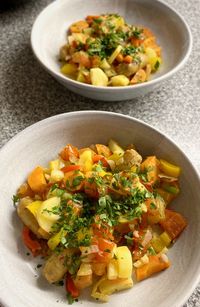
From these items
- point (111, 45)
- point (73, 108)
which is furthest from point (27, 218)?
point (111, 45)

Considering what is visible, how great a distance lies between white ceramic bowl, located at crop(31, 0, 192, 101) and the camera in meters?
1.48

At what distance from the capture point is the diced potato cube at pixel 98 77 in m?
1.52

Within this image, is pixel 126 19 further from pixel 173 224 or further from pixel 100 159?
pixel 173 224

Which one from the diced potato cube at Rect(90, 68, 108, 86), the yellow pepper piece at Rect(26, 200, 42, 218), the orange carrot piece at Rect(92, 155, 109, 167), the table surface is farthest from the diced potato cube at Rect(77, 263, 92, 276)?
the diced potato cube at Rect(90, 68, 108, 86)

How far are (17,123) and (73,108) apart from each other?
0.20 meters

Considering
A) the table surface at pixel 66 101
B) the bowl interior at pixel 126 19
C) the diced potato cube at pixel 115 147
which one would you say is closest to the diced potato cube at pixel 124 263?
the diced potato cube at pixel 115 147

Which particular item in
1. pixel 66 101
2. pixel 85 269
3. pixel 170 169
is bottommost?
pixel 66 101

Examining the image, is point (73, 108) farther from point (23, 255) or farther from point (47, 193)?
point (23, 255)

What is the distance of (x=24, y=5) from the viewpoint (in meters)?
2.01

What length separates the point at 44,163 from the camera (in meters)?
1.32

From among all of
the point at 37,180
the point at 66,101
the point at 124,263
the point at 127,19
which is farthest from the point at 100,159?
the point at 127,19

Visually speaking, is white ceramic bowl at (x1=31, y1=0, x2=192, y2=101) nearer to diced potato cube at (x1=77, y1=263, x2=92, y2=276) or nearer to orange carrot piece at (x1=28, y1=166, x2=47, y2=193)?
orange carrot piece at (x1=28, y1=166, x2=47, y2=193)

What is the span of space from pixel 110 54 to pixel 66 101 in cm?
23

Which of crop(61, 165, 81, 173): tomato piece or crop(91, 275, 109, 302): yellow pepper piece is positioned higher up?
crop(61, 165, 81, 173): tomato piece
